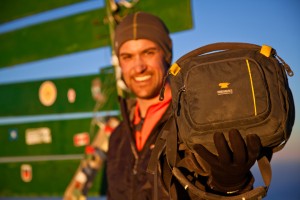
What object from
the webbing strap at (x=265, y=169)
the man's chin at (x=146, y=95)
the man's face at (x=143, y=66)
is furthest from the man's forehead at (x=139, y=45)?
the webbing strap at (x=265, y=169)

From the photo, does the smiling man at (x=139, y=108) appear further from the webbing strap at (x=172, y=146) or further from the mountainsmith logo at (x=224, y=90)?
the mountainsmith logo at (x=224, y=90)

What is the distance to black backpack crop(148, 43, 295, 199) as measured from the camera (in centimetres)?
105

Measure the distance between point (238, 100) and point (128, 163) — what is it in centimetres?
92

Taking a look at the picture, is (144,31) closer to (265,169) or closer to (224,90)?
(224,90)

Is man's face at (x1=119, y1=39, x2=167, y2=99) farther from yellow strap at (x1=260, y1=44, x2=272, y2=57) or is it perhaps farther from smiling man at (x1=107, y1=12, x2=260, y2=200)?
yellow strap at (x1=260, y1=44, x2=272, y2=57)

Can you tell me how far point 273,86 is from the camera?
1.07 metres

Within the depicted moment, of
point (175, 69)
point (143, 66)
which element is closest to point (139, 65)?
point (143, 66)

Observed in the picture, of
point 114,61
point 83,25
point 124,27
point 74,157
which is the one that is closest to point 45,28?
point 83,25

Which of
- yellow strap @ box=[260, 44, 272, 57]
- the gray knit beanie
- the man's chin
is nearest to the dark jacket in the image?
the man's chin

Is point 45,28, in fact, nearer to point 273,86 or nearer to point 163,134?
point 163,134

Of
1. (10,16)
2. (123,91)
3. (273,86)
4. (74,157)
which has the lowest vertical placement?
(74,157)

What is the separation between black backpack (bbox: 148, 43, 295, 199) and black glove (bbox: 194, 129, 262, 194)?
0.02m

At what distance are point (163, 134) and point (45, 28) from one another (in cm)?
300

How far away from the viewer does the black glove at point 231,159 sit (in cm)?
104
